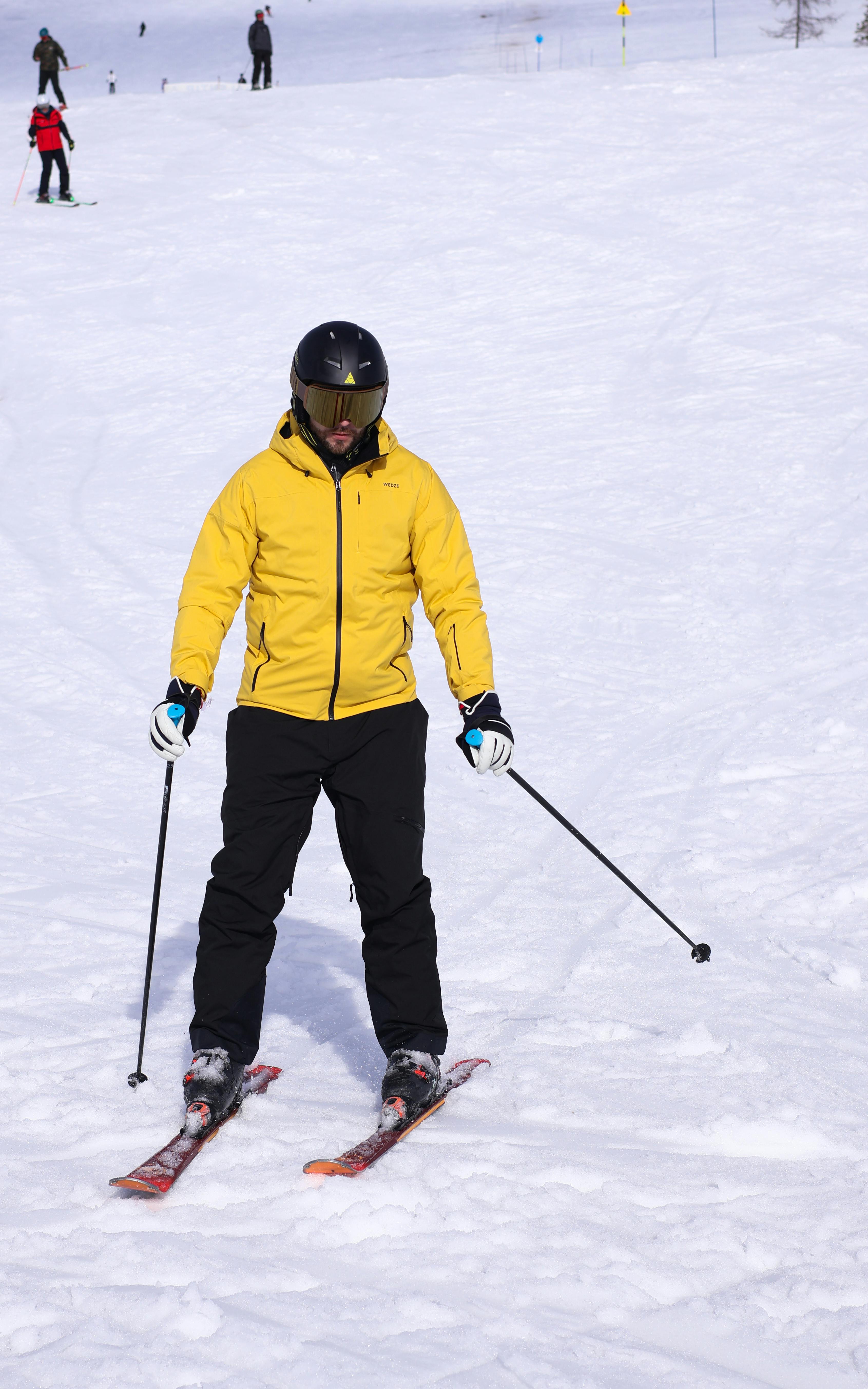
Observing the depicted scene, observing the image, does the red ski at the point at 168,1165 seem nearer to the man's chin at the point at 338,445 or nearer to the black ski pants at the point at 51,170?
the man's chin at the point at 338,445

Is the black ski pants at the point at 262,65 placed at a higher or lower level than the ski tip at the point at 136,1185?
higher

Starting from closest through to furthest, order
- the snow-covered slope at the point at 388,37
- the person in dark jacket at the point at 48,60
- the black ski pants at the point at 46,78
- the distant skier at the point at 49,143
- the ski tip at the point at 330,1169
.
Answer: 1. the ski tip at the point at 330,1169
2. the distant skier at the point at 49,143
3. the black ski pants at the point at 46,78
4. the person in dark jacket at the point at 48,60
5. the snow-covered slope at the point at 388,37

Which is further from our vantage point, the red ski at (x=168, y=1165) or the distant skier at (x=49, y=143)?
the distant skier at (x=49, y=143)

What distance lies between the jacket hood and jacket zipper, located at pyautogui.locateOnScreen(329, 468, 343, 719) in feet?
0.09

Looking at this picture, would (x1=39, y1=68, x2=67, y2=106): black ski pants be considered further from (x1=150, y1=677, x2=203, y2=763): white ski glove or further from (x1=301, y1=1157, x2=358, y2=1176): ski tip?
(x1=301, y1=1157, x2=358, y2=1176): ski tip

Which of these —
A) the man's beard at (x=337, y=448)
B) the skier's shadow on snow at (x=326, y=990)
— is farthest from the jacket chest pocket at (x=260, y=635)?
the skier's shadow on snow at (x=326, y=990)

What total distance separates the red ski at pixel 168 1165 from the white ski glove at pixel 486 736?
1074mm

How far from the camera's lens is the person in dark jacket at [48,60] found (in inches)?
714

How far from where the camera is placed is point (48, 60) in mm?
18359


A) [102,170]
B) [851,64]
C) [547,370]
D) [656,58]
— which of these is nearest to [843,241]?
[547,370]

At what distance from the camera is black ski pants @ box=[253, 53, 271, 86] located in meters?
22.5

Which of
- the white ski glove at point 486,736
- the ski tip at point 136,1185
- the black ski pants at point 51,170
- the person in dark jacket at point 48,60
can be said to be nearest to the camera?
the ski tip at point 136,1185

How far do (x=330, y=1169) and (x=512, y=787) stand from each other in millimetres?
3687

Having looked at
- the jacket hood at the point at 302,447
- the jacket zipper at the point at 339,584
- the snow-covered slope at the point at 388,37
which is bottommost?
the jacket zipper at the point at 339,584
